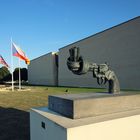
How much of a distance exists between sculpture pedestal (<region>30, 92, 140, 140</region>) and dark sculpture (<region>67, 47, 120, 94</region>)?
480 mm

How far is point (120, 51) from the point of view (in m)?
27.6

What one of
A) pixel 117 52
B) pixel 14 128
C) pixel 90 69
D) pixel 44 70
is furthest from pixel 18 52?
pixel 44 70

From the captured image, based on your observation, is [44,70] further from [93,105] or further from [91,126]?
[91,126]

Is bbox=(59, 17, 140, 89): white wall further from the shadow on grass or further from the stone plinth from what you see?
the stone plinth

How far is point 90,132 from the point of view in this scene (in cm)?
296

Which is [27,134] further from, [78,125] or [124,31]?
[124,31]

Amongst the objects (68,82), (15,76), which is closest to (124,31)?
(68,82)

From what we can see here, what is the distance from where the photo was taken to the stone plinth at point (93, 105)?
3.15 meters

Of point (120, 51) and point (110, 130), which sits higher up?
point (120, 51)

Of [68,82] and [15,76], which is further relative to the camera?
[15,76]

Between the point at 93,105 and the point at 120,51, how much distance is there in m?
25.3

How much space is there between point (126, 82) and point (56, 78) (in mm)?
25676

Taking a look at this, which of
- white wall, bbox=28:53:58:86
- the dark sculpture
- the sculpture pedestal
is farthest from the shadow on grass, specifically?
white wall, bbox=28:53:58:86

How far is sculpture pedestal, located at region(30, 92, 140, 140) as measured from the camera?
2.86 metres
